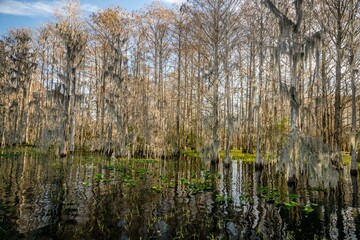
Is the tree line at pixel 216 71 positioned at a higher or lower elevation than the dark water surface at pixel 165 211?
higher

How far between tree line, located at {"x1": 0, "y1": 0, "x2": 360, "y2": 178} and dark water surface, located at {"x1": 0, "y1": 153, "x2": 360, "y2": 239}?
2.44 meters

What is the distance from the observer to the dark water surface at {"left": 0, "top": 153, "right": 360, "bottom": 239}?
5.53 meters

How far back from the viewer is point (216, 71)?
18.3 metres

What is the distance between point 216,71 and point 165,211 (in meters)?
13.0

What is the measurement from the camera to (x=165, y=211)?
709 centimetres

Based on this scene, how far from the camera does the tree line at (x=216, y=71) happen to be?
12516 millimetres

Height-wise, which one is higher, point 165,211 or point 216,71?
point 216,71

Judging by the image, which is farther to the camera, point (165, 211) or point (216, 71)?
point (216, 71)

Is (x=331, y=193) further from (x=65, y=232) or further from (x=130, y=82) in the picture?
(x=130, y=82)

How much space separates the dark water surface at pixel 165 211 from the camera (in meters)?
5.53

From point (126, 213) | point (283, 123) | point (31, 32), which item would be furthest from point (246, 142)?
point (31, 32)

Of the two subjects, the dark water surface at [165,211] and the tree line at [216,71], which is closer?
the dark water surface at [165,211]

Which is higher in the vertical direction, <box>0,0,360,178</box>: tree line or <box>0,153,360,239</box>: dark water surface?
<box>0,0,360,178</box>: tree line

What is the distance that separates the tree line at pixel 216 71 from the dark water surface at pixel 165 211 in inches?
96.0
